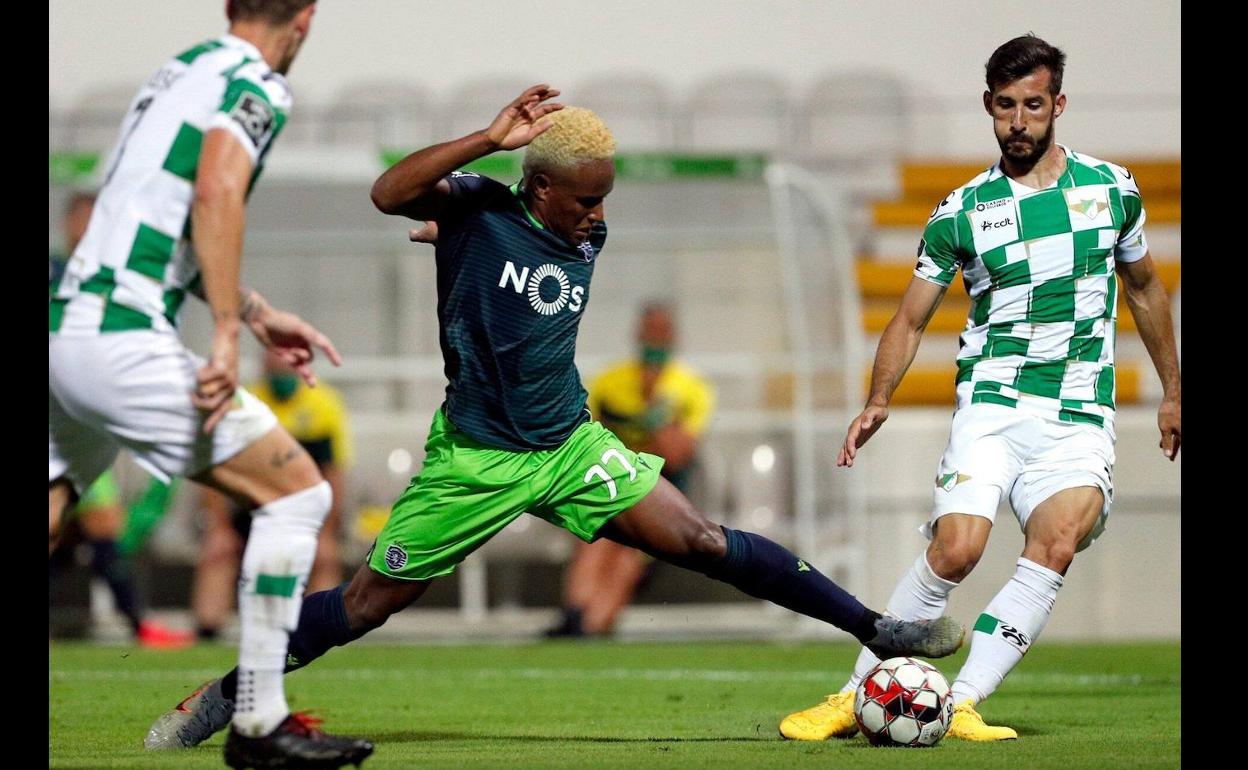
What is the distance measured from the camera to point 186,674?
9102mm

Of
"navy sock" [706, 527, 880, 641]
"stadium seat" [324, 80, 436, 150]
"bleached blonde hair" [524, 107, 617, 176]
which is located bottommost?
"navy sock" [706, 527, 880, 641]

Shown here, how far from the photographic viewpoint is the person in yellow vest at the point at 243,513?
39.4 feet

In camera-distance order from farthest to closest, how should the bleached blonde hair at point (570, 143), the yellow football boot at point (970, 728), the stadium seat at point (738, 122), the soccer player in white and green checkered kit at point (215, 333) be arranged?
the stadium seat at point (738, 122)
the yellow football boot at point (970, 728)
the bleached blonde hair at point (570, 143)
the soccer player in white and green checkered kit at point (215, 333)

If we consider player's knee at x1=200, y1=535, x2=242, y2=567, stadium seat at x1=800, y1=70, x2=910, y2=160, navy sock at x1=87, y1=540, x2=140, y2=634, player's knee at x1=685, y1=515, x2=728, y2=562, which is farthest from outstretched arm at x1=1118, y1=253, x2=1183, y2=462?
stadium seat at x1=800, y1=70, x2=910, y2=160

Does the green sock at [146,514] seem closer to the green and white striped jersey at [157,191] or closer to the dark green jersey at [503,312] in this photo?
Answer: the dark green jersey at [503,312]

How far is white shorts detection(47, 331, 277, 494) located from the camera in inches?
176

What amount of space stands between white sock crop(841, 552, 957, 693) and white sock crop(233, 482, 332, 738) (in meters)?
2.05

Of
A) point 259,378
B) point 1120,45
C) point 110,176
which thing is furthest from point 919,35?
point 110,176

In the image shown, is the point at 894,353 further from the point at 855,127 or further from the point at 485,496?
the point at 855,127

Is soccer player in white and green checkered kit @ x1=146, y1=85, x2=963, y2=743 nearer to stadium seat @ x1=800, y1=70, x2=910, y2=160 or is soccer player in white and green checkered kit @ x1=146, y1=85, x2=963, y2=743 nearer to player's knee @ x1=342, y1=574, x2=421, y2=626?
player's knee @ x1=342, y1=574, x2=421, y2=626

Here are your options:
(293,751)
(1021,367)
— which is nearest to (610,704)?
(1021,367)

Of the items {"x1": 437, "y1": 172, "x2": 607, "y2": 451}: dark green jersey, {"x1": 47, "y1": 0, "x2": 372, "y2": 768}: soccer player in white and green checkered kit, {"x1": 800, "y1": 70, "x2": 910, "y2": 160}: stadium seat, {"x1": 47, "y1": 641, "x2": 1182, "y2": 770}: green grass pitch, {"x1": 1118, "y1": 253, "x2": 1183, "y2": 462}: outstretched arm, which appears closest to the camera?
{"x1": 47, "y1": 0, "x2": 372, "y2": 768}: soccer player in white and green checkered kit

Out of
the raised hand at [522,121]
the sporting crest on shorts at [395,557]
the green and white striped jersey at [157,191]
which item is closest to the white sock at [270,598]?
the green and white striped jersey at [157,191]

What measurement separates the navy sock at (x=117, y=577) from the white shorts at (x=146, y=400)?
7.33 metres
